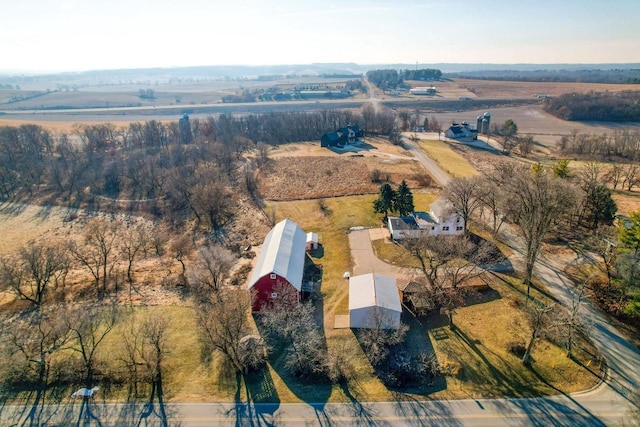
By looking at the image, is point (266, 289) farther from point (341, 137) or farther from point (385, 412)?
point (341, 137)

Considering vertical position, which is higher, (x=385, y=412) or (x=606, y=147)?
(x=606, y=147)

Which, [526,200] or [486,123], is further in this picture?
[486,123]

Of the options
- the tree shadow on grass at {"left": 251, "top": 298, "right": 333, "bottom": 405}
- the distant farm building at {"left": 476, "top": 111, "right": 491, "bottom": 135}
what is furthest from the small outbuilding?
the distant farm building at {"left": 476, "top": 111, "right": 491, "bottom": 135}

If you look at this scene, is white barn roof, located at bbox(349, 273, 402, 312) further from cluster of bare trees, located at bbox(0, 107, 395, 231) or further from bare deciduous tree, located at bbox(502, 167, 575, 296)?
cluster of bare trees, located at bbox(0, 107, 395, 231)

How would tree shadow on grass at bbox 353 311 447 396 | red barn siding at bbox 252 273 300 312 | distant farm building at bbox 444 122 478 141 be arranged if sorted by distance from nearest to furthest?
tree shadow on grass at bbox 353 311 447 396 → red barn siding at bbox 252 273 300 312 → distant farm building at bbox 444 122 478 141

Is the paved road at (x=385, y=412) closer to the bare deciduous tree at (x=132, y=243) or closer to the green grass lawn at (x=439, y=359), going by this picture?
the green grass lawn at (x=439, y=359)

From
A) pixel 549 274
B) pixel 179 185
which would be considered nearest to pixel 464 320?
pixel 549 274

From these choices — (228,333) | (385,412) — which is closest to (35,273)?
(228,333)
